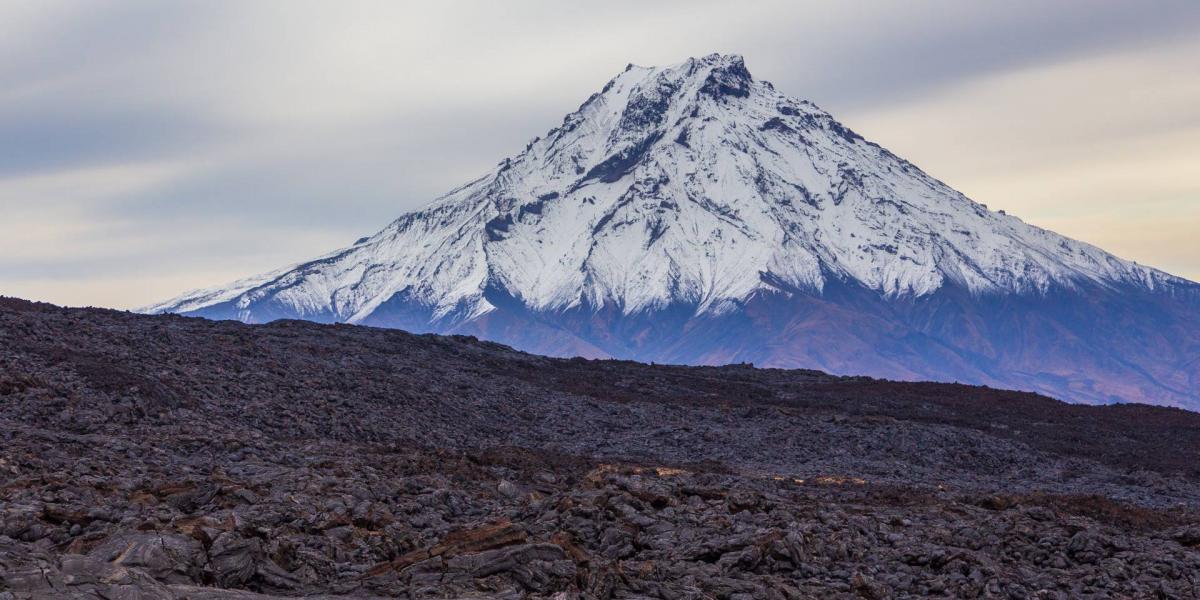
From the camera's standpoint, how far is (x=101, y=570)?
17281mm

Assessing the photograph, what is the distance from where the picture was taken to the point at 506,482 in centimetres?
2952

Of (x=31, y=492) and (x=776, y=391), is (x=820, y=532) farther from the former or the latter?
(x=776, y=391)

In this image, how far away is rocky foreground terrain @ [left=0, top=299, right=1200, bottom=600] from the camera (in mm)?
20719

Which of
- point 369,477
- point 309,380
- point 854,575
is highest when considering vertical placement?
point 309,380

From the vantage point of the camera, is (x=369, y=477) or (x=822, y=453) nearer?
(x=369, y=477)

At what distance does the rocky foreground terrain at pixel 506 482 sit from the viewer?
20.7 meters

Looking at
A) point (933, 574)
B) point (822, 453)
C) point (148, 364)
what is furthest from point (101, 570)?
point (822, 453)

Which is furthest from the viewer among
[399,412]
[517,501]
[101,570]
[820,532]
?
[399,412]

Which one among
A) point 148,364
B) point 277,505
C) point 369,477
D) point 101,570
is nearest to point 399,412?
point 148,364

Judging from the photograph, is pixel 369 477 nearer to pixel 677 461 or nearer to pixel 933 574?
pixel 933 574

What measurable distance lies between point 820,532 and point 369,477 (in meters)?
9.50

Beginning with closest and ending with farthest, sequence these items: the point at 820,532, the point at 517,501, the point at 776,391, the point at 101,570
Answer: the point at 101,570 < the point at 820,532 < the point at 517,501 < the point at 776,391

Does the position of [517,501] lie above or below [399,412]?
below

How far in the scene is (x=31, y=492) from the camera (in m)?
→ 23.7
